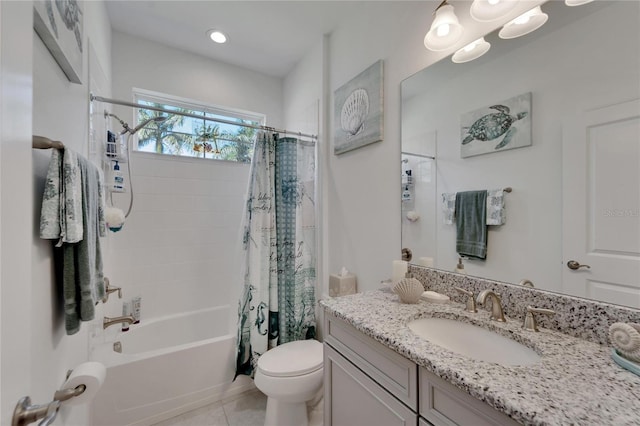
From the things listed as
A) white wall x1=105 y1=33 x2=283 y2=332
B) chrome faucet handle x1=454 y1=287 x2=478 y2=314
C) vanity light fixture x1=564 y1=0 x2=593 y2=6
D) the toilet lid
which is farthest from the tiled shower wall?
vanity light fixture x1=564 y1=0 x2=593 y2=6

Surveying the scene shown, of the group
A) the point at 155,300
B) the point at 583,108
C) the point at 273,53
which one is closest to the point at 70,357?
the point at 155,300

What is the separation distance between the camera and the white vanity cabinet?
673mm

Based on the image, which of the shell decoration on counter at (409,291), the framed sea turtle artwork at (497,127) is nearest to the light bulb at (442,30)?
the framed sea turtle artwork at (497,127)

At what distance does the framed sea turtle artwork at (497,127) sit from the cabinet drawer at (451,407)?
0.92 meters

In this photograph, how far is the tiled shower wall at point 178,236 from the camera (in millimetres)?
2152

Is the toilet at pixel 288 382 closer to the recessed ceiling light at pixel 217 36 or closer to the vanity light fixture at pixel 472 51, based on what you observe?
the vanity light fixture at pixel 472 51

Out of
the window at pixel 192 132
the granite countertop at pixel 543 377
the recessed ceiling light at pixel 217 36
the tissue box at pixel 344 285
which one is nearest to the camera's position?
the granite countertop at pixel 543 377

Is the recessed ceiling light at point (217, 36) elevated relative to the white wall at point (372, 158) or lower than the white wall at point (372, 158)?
elevated

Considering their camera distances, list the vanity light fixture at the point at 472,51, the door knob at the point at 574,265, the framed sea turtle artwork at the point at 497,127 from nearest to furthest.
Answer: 1. the door knob at the point at 574,265
2. the framed sea turtle artwork at the point at 497,127
3. the vanity light fixture at the point at 472,51

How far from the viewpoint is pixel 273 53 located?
230 centimetres

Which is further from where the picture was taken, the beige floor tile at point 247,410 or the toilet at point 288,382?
the beige floor tile at point 247,410

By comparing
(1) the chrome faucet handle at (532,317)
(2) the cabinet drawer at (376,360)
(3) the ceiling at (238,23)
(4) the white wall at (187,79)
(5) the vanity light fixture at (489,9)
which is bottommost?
(2) the cabinet drawer at (376,360)

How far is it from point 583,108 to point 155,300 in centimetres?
292

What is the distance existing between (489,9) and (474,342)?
4.35 ft
